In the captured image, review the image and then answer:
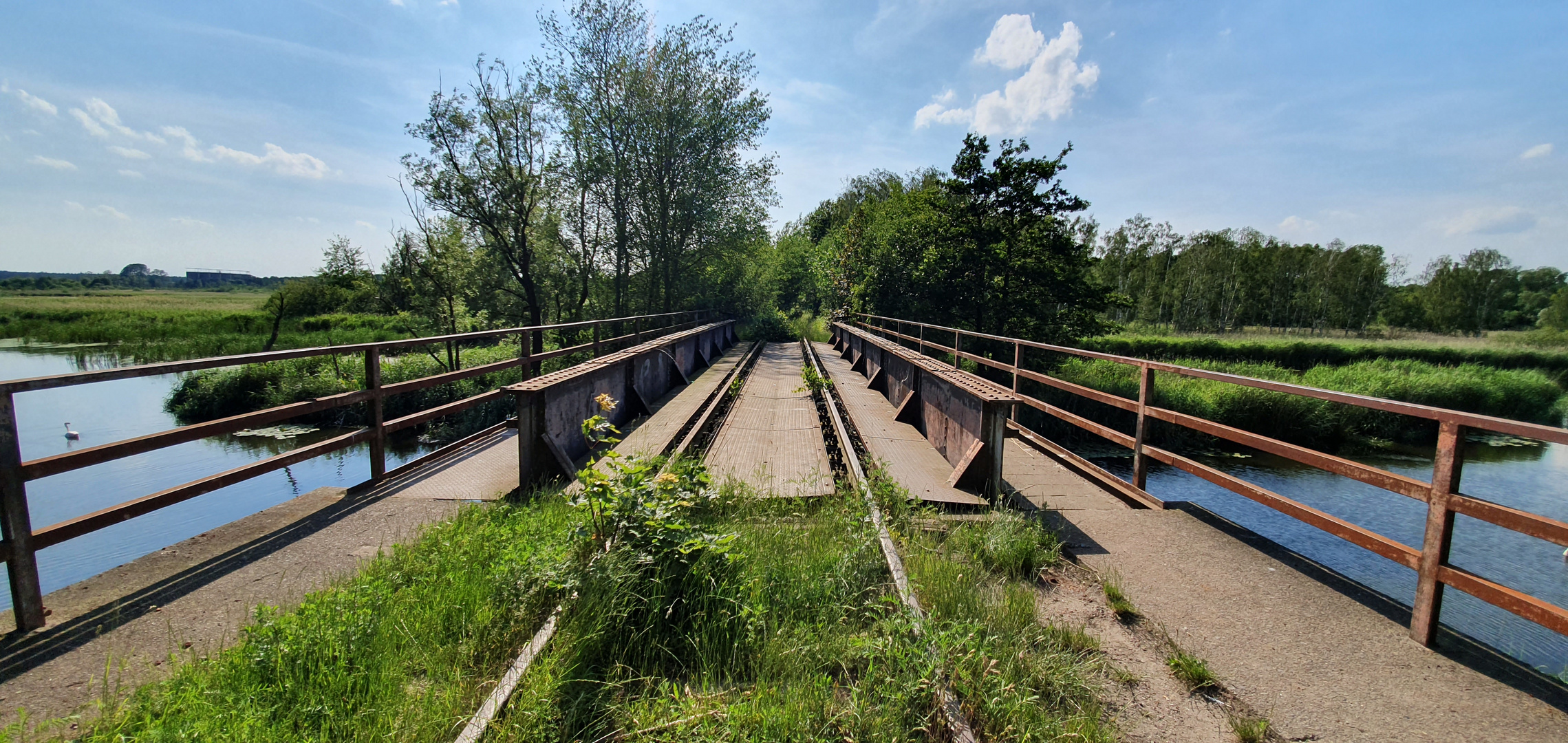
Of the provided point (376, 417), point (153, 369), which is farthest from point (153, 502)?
point (376, 417)

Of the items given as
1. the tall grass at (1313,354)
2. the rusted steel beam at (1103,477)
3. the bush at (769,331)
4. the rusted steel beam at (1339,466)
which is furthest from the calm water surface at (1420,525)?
the bush at (769,331)

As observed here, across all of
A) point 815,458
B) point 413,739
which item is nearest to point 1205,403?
point 815,458

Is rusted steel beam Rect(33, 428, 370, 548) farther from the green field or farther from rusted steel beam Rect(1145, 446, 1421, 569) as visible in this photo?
rusted steel beam Rect(1145, 446, 1421, 569)

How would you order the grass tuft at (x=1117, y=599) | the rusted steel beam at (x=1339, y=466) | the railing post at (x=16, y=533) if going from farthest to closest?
1. the grass tuft at (x=1117, y=599)
2. the rusted steel beam at (x=1339, y=466)
3. the railing post at (x=16, y=533)

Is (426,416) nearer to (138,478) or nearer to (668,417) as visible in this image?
(668,417)

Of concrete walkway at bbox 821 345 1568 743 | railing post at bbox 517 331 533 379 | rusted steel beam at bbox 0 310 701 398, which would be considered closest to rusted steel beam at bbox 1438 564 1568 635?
concrete walkway at bbox 821 345 1568 743

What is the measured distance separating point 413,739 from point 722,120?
24686 mm

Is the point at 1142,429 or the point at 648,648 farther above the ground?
the point at 1142,429

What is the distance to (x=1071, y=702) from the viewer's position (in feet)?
7.58

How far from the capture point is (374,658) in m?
2.39

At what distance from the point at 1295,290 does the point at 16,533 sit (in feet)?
245

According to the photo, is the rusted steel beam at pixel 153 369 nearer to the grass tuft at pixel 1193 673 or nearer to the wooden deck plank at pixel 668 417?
the wooden deck plank at pixel 668 417

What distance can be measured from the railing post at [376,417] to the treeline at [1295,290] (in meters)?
57.8

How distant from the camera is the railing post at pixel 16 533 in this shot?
2602 millimetres
